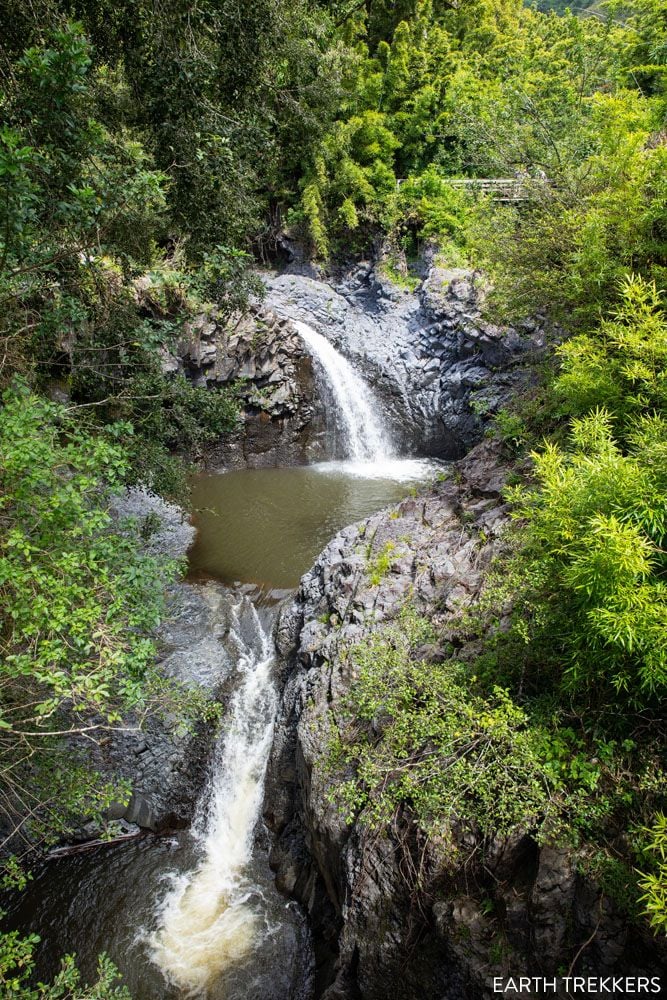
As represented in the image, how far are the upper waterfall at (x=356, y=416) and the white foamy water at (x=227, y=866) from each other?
9143mm

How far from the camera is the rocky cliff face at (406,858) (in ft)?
10.3

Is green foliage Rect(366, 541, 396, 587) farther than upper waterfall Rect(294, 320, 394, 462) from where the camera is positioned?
No

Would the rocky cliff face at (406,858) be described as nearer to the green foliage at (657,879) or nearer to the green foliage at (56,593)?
the green foliage at (657,879)

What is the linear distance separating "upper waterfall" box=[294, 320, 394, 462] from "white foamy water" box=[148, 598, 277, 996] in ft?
30.0

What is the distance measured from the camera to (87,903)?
5566 mm

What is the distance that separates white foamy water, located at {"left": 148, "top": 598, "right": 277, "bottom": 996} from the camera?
5145 millimetres

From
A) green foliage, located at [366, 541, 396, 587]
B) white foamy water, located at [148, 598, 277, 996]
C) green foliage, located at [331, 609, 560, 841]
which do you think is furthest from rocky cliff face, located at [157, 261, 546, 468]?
green foliage, located at [331, 609, 560, 841]

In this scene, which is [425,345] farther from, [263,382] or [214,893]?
[214,893]

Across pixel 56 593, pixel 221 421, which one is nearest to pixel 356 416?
pixel 221 421

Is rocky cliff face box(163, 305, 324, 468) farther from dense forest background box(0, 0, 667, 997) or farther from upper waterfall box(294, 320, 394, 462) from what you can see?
dense forest background box(0, 0, 667, 997)

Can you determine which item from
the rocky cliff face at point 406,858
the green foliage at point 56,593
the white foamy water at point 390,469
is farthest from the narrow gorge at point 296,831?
the green foliage at point 56,593

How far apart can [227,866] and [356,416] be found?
12.6 metres

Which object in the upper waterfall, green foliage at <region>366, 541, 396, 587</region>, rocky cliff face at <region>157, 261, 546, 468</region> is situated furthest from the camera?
the upper waterfall

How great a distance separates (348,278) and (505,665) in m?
19.2
